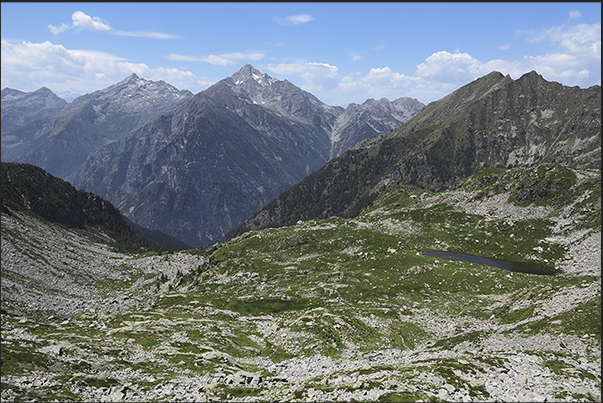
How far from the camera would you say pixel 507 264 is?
114m

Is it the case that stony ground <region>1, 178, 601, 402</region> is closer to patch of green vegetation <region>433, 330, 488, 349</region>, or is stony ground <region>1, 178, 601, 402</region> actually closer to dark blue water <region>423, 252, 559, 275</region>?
patch of green vegetation <region>433, 330, 488, 349</region>

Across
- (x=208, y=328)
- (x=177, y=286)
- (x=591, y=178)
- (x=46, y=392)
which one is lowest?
(x=177, y=286)

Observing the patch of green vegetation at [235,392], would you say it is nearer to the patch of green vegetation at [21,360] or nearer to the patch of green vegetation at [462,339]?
the patch of green vegetation at [21,360]

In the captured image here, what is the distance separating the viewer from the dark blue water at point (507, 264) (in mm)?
103562

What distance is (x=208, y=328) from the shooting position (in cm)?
6906

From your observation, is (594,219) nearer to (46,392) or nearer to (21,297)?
(46,392)

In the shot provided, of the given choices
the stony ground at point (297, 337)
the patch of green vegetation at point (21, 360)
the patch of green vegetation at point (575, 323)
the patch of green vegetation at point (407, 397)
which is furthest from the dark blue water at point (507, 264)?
the patch of green vegetation at point (21, 360)

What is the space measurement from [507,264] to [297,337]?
274ft

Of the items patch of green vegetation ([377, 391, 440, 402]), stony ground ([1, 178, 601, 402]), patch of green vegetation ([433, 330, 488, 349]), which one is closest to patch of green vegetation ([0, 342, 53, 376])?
stony ground ([1, 178, 601, 402])

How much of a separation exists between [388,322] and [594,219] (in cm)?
10091

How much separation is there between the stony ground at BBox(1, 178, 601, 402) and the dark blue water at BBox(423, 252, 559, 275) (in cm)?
496

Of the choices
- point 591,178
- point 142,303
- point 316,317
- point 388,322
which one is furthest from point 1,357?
point 591,178

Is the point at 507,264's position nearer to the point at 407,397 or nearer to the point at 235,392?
the point at 407,397

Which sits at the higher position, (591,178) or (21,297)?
(591,178)
